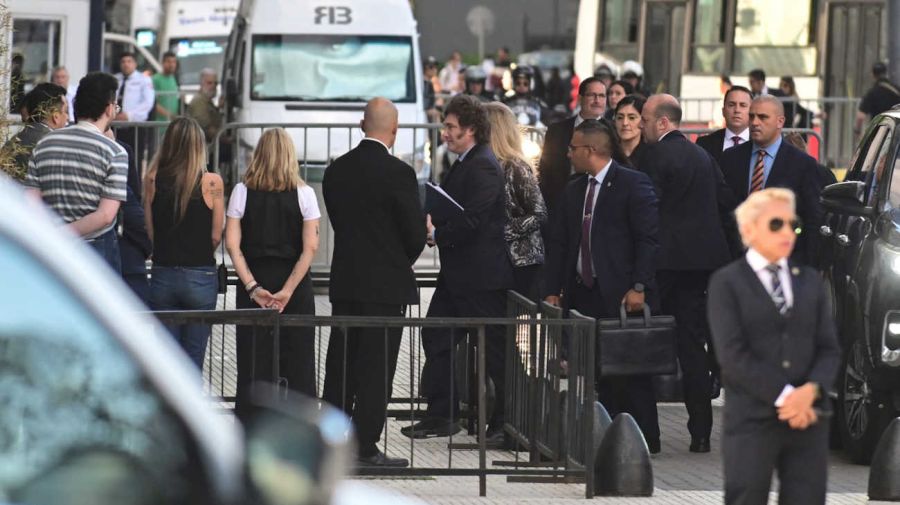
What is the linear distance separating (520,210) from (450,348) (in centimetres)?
110

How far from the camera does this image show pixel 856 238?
1002 cm

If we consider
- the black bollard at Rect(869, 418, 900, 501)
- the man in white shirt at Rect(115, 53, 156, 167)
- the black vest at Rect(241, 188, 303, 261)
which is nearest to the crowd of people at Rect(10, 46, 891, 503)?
the black vest at Rect(241, 188, 303, 261)

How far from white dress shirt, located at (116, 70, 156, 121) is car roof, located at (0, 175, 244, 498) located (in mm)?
23432

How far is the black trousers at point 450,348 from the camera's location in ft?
30.9

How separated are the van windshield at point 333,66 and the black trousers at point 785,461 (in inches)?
681

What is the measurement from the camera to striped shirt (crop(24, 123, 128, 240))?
8.93 meters

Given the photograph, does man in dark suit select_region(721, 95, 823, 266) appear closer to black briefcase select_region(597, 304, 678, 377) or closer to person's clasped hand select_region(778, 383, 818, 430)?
black briefcase select_region(597, 304, 678, 377)

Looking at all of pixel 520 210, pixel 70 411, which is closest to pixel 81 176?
pixel 520 210

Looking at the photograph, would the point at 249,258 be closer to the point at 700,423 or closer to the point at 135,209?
the point at 135,209

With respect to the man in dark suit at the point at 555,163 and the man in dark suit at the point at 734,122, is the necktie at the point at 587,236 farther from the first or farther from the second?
the man in dark suit at the point at 734,122

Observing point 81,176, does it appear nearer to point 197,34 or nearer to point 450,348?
point 450,348

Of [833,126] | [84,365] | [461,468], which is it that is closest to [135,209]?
[461,468]

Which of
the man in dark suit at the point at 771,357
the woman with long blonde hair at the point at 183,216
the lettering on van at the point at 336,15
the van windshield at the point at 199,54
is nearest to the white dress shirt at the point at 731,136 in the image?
the woman with long blonde hair at the point at 183,216

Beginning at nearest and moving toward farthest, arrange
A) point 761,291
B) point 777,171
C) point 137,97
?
point 761,291 < point 777,171 < point 137,97
